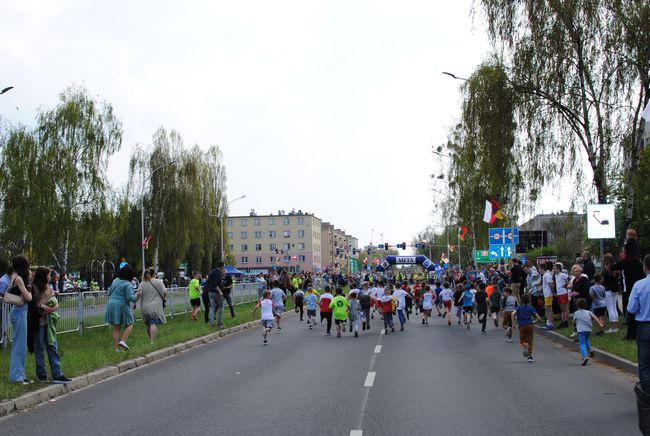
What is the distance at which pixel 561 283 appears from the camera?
1972 centimetres

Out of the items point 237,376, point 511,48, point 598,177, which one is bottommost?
point 237,376

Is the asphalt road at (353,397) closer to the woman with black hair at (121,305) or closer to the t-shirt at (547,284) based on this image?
the woman with black hair at (121,305)

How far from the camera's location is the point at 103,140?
47.3 meters

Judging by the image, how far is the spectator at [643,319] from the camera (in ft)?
26.0

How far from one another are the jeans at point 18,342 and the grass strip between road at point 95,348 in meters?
0.18

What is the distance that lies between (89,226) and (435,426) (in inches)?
1656

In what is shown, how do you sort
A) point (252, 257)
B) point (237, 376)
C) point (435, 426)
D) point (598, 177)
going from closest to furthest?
point (435, 426) < point (237, 376) < point (598, 177) < point (252, 257)

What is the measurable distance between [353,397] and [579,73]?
1602 cm

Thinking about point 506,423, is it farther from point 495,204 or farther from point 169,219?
point 169,219

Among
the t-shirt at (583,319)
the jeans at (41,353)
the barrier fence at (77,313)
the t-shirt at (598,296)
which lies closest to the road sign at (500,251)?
the t-shirt at (598,296)

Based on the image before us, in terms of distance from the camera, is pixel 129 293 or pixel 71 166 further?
pixel 71 166

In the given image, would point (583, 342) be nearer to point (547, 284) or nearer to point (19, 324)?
point (547, 284)

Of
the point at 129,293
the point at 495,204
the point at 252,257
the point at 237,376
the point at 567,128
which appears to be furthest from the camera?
the point at 252,257

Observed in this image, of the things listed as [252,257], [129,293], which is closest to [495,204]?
[129,293]
